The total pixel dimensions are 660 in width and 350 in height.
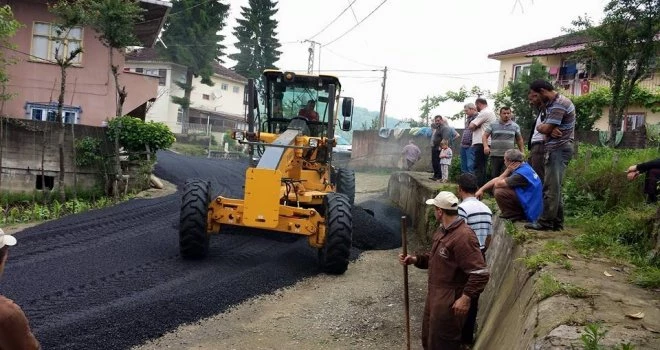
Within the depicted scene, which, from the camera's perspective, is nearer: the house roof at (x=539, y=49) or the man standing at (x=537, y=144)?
the man standing at (x=537, y=144)

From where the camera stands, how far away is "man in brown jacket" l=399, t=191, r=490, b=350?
13.6 feet

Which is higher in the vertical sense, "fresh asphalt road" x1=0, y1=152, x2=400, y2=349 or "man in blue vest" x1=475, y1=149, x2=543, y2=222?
"man in blue vest" x1=475, y1=149, x2=543, y2=222

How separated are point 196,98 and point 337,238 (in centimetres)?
4332

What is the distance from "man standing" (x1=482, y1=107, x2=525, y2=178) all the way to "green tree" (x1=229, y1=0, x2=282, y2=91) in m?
35.7

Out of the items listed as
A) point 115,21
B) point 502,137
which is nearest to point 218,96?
point 115,21

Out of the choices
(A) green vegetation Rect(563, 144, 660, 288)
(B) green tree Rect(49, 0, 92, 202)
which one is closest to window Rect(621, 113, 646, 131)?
(A) green vegetation Rect(563, 144, 660, 288)

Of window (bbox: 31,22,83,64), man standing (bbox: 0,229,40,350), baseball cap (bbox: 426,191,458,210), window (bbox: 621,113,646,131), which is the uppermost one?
window (bbox: 31,22,83,64)

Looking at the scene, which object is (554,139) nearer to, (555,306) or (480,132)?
(555,306)

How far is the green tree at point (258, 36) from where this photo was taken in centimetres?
4275

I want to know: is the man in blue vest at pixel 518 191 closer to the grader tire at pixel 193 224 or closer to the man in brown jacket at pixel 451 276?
the man in brown jacket at pixel 451 276

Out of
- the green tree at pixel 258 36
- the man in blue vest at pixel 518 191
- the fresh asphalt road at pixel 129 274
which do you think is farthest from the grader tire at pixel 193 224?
the green tree at pixel 258 36

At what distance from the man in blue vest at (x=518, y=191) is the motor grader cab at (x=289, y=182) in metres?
2.04

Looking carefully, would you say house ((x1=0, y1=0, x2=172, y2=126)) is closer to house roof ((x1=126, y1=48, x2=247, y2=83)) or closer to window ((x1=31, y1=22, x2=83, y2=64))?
window ((x1=31, y1=22, x2=83, y2=64))

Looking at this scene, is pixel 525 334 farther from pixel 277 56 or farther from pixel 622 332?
pixel 277 56
